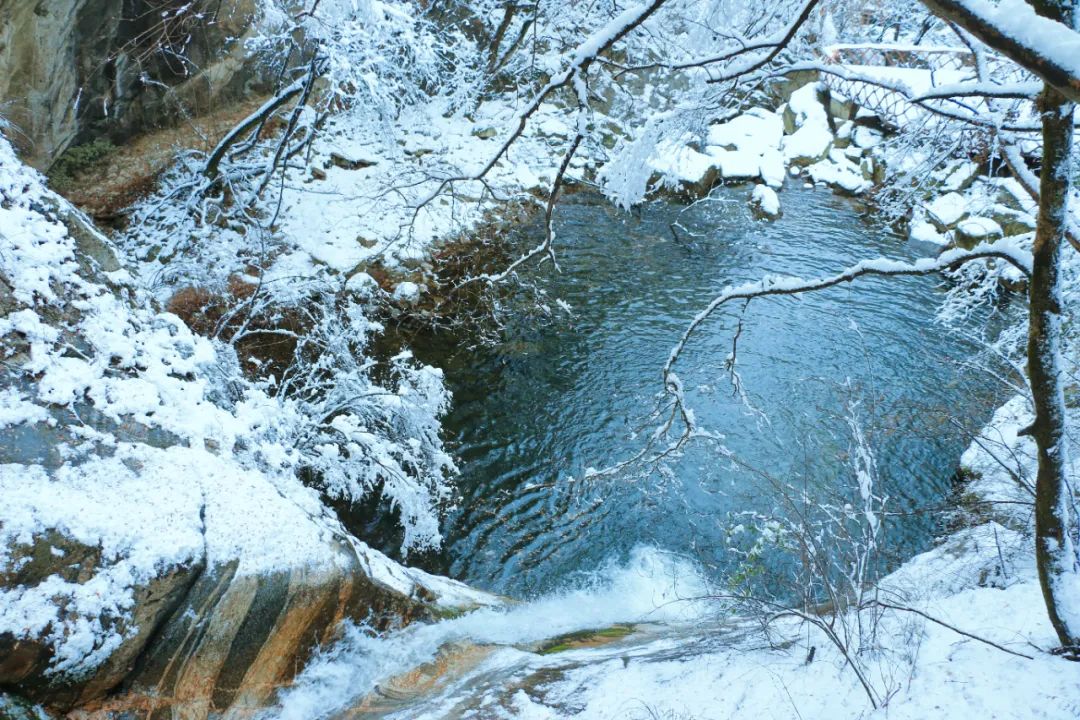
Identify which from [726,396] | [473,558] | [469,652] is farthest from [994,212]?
[469,652]

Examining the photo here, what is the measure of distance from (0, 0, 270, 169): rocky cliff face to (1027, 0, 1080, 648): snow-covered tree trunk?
25.6 feet

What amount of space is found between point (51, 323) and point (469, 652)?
360 cm

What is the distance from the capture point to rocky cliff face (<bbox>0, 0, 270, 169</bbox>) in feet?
26.9

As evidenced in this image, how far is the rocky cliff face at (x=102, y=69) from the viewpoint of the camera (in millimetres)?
8188

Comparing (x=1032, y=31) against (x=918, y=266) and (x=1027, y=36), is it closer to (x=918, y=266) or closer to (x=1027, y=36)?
(x=1027, y=36)

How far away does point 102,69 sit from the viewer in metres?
9.48

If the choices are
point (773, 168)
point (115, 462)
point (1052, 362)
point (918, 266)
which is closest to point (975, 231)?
point (773, 168)

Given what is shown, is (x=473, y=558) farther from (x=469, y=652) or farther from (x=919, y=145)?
(x=919, y=145)

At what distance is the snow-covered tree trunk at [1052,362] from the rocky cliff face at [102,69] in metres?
7.80

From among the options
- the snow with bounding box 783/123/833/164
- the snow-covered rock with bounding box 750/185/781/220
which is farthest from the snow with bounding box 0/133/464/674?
the snow with bounding box 783/123/833/164

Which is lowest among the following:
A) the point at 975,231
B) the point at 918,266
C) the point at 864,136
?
the point at 918,266

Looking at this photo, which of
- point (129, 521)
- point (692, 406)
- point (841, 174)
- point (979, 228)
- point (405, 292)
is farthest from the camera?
point (841, 174)

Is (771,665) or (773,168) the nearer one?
(771,665)

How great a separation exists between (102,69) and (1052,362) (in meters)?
12.3
